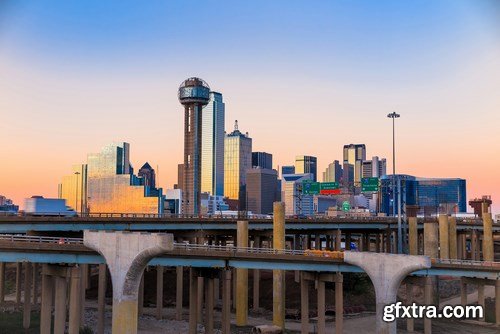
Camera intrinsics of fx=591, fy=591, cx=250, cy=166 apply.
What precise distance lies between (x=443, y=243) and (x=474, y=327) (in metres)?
15.0

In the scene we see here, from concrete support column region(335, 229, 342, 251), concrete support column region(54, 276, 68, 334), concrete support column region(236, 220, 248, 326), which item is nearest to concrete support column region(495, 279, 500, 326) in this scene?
concrete support column region(335, 229, 342, 251)

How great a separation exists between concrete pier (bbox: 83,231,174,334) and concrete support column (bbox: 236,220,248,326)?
22.2 metres

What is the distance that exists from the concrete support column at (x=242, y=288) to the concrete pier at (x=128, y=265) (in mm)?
22199

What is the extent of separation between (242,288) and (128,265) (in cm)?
2436

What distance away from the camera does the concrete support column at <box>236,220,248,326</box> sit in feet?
230

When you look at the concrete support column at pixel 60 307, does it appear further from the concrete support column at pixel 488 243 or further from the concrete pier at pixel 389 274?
A: the concrete support column at pixel 488 243

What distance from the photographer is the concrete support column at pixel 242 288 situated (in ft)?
230

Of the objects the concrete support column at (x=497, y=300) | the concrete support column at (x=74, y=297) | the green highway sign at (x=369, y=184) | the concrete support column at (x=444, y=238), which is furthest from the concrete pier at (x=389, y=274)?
the green highway sign at (x=369, y=184)

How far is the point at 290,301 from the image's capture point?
8994cm

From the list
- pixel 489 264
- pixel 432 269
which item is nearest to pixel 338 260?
pixel 432 269

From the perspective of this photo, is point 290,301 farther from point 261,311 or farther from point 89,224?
point 89,224

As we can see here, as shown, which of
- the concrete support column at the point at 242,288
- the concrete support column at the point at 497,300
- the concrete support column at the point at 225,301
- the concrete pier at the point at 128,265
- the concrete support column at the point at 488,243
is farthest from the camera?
the concrete support column at the point at 488,243

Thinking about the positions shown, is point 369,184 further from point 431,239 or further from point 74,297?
point 74,297

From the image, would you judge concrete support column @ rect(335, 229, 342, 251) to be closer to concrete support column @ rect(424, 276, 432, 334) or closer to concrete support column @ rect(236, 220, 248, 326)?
concrete support column @ rect(236, 220, 248, 326)
